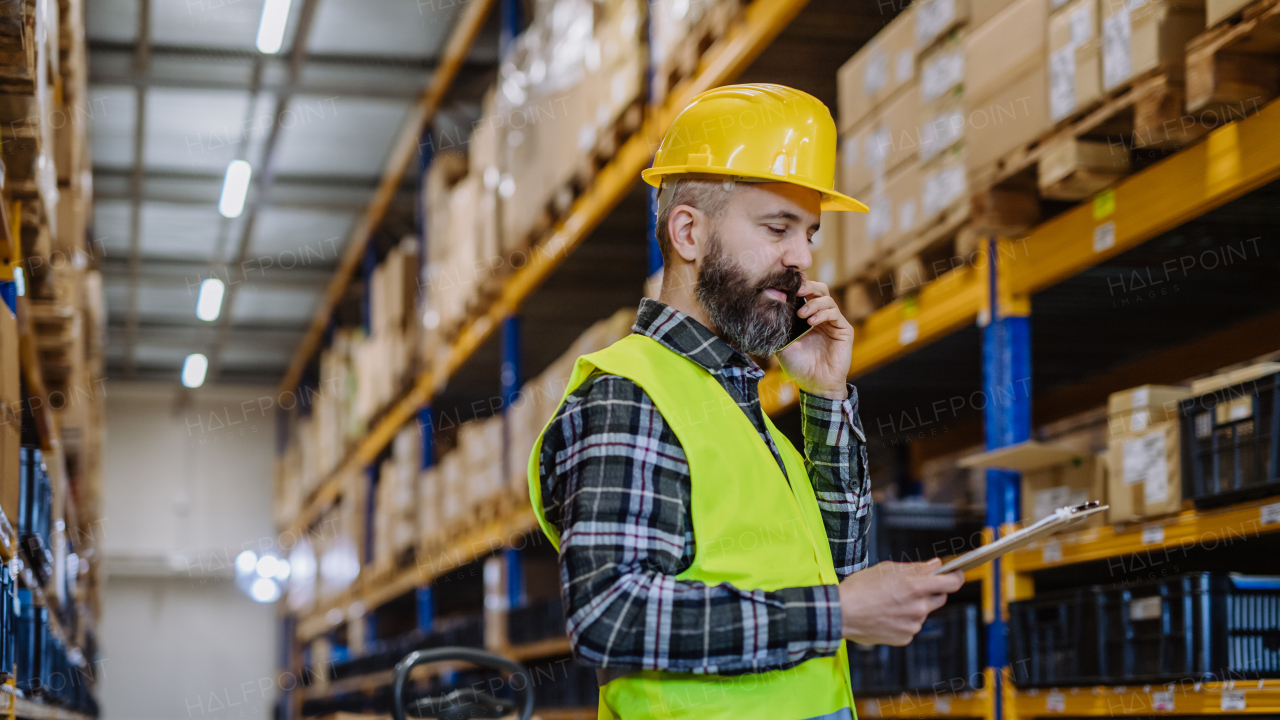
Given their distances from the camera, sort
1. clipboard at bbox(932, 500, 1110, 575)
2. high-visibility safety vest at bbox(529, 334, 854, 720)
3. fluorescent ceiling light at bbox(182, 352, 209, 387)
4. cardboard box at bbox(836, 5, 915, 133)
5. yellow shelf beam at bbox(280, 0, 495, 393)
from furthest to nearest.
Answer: fluorescent ceiling light at bbox(182, 352, 209, 387) → yellow shelf beam at bbox(280, 0, 495, 393) → cardboard box at bbox(836, 5, 915, 133) → high-visibility safety vest at bbox(529, 334, 854, 720) → clipboard at bbox(932, 500, 1110, 575)

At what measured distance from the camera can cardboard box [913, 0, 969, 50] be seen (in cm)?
376

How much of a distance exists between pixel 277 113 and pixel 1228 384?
361 inches

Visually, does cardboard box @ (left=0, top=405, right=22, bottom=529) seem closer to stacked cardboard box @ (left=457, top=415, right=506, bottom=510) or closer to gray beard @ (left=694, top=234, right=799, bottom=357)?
gray beard @ (left=694, top=234, right=799, bottom=357)

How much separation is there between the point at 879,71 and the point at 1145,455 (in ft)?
5.19

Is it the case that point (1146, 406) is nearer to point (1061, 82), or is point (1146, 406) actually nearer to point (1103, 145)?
point (1103, 145)

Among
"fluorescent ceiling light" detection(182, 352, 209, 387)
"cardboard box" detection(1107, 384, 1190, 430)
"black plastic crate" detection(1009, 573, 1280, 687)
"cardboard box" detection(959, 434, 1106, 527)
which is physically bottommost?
"black plastic crate" detection(1009, 573, 1280, 687)

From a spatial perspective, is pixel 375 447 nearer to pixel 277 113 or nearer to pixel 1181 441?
pixel 277 113

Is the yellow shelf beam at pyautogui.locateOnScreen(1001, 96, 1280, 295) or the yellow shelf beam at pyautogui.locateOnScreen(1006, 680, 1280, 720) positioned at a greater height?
the yellow shelf beam at pyautogui.locateOnScreen(1001, 96, 1280, 295)

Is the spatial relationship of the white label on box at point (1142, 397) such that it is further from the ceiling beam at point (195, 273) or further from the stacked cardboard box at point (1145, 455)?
the ceiling beam at point (195, 273)

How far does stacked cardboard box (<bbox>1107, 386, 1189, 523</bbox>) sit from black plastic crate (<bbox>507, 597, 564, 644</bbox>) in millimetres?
3844

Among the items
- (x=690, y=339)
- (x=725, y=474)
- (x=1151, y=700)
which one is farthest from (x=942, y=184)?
(x=725, y=474)

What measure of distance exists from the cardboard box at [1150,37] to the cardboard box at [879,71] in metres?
0.99

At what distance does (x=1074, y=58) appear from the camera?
10.5ft

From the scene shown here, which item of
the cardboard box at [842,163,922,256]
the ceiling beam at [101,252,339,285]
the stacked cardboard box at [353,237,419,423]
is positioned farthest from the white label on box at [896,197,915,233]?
the ceiling beam at [101,252,339,285]
